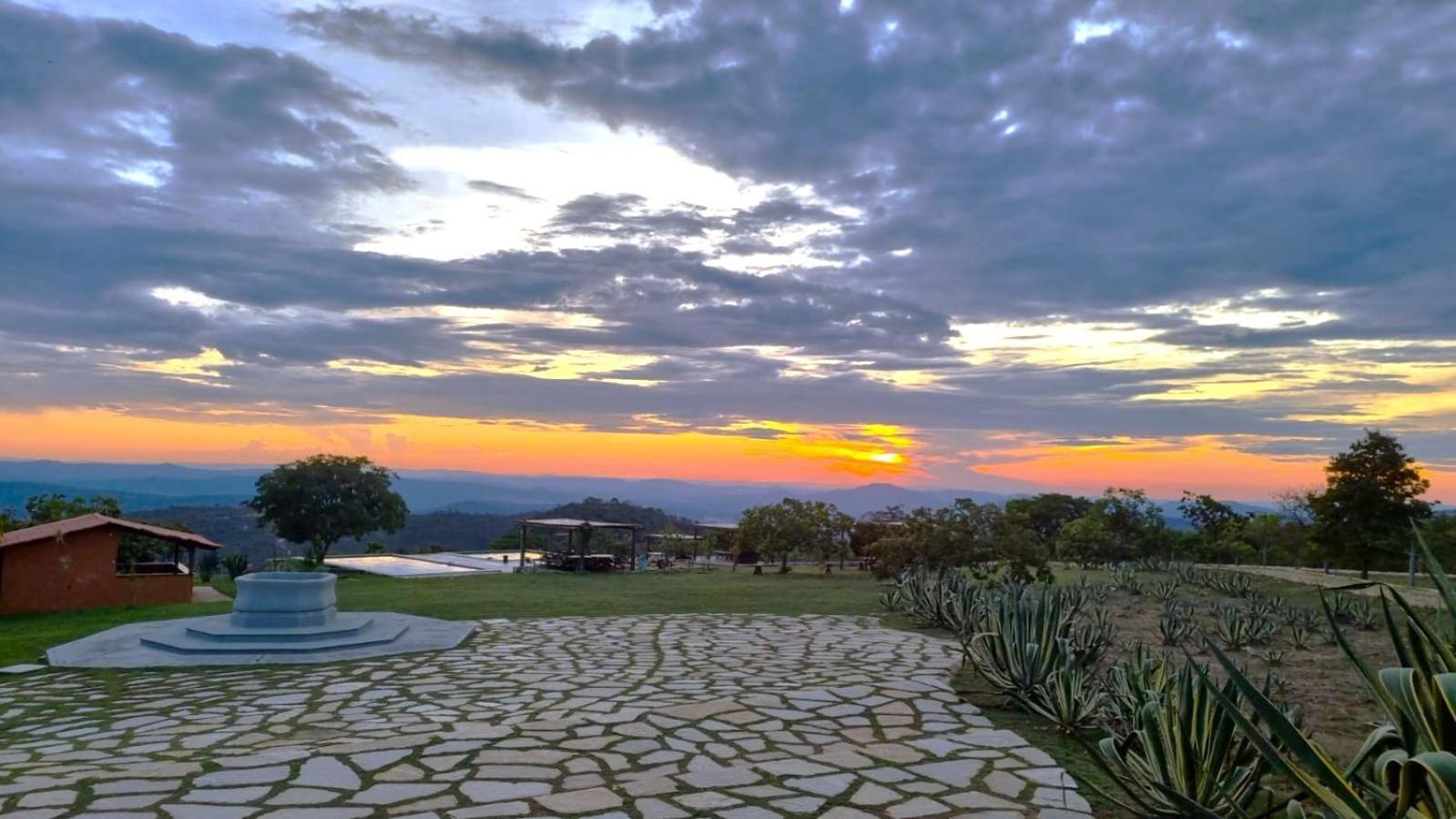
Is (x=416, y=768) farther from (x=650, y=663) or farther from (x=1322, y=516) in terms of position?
(x=1322, y=516)

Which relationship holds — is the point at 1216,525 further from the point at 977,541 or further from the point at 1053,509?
the point at 977,541

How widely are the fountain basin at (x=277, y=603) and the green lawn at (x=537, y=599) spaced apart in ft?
5.36

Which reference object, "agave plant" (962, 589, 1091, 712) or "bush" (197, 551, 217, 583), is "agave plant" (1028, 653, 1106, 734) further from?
"bush" (197, 551, 217, 583)

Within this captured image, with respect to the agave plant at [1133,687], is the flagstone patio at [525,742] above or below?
below

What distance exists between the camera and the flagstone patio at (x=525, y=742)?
3.76 meters

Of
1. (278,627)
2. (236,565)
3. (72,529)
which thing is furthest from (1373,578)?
(236,565)

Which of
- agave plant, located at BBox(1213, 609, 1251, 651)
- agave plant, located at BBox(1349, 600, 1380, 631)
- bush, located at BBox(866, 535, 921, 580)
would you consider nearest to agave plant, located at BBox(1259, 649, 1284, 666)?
agave plant, located at BBox(1213, 609, 1251, 651)

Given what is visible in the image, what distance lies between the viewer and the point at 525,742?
15.5ft

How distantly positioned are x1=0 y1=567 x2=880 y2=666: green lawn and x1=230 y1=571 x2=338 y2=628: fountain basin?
1.63m

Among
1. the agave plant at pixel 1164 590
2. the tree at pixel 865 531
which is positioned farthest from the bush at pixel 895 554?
the tree at pixel 865 531

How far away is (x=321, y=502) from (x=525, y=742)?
22543 millimetres

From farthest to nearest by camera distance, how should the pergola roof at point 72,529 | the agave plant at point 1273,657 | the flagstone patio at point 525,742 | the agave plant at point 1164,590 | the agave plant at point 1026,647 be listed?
1. the agave plant at point 1164,590
2. the pergola roof at point 72,529
3. the agave plant at point 1273,657
4. the agave plant at point 1026,647
5. the flagstone patio at point 525,742

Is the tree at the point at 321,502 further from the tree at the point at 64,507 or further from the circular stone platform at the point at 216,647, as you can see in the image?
the circular stone platform at the point at 216,647

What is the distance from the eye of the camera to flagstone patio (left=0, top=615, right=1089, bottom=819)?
12.3 ft
